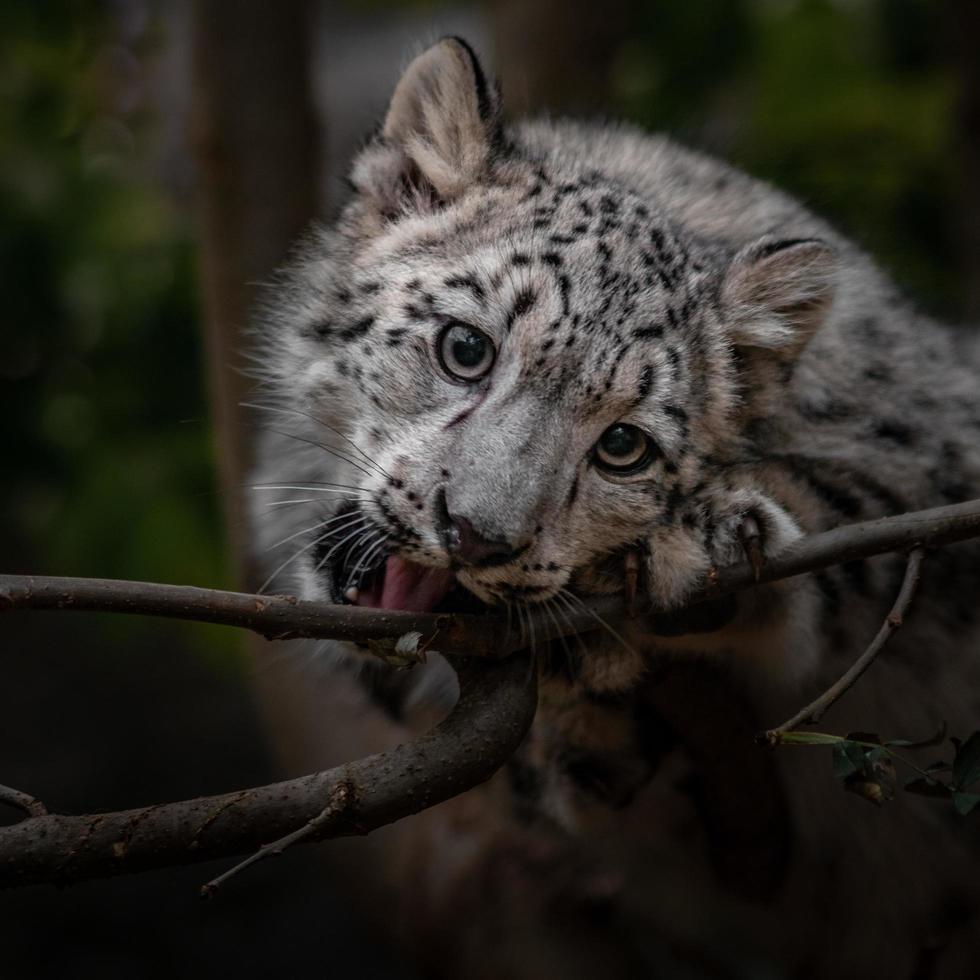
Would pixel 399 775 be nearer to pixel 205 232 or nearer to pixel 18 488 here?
pixel 205 232

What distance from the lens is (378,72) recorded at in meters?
16.4

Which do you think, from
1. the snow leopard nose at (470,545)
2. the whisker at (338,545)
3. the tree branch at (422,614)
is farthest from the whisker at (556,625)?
the whisker at (338,545)

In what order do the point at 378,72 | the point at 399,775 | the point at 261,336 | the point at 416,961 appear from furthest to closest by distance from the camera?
1. the point at 378,72
2. the point at 416,961
3. the point at 261,336
4. the point at 399,775

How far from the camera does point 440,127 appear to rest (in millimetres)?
4168

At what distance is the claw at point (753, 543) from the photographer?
10.3ft

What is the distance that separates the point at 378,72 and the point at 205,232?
11.2 meters

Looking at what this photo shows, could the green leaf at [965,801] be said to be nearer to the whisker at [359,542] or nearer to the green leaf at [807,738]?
the green leaf at [807,738]

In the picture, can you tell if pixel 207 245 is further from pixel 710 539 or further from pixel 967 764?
pixel 967 764

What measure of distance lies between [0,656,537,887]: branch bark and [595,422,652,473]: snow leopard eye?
79 cm

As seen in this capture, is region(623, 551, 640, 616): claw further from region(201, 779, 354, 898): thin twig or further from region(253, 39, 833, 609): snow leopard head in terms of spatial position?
region(201, 779, 354, 898): thin twig

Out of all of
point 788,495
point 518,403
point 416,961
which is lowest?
point 416,961

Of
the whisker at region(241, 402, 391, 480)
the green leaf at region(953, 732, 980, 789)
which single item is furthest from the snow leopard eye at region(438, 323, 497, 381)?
A: the green leaf at region(953, 732, 980, 789)

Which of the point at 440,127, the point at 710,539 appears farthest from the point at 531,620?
the point at 440,127

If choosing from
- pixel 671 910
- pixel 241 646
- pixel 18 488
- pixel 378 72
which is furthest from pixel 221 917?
pixel 378 72
